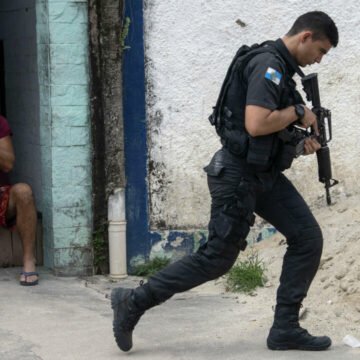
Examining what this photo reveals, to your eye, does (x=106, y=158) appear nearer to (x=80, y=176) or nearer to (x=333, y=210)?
(x=80, y=176)

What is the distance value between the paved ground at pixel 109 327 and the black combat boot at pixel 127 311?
98mm

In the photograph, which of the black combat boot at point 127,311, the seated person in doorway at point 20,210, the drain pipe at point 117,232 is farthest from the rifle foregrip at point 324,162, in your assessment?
the seated person in doorway at point 20,210

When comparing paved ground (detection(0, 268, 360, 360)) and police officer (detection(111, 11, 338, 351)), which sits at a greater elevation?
police officer (detection(111, 11, 338, 351))

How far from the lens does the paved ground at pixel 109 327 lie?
504cm

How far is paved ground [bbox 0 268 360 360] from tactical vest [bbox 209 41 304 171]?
1.03 m

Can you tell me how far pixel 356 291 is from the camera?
228 inches

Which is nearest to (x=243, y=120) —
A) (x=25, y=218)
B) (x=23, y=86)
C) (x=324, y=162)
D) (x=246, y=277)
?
(x=324, y=162)

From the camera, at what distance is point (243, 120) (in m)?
4.85

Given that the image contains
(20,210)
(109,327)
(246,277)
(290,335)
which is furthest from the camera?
(20,210)

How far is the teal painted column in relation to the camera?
21.4 feet

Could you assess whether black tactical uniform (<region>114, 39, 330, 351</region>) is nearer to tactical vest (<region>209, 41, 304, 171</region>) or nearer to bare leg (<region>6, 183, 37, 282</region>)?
tactical vest (<region>209, 41, 304, 171</region>)

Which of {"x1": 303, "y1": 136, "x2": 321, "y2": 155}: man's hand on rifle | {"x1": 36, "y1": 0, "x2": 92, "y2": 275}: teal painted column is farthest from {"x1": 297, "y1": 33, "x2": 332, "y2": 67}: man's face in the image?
{"x1": 36, "y1": 0, "x2": 92, "y2": 275}: teal painted column

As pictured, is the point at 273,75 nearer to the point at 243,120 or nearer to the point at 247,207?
the point at 243,120

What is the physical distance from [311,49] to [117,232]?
2384 millimetres
